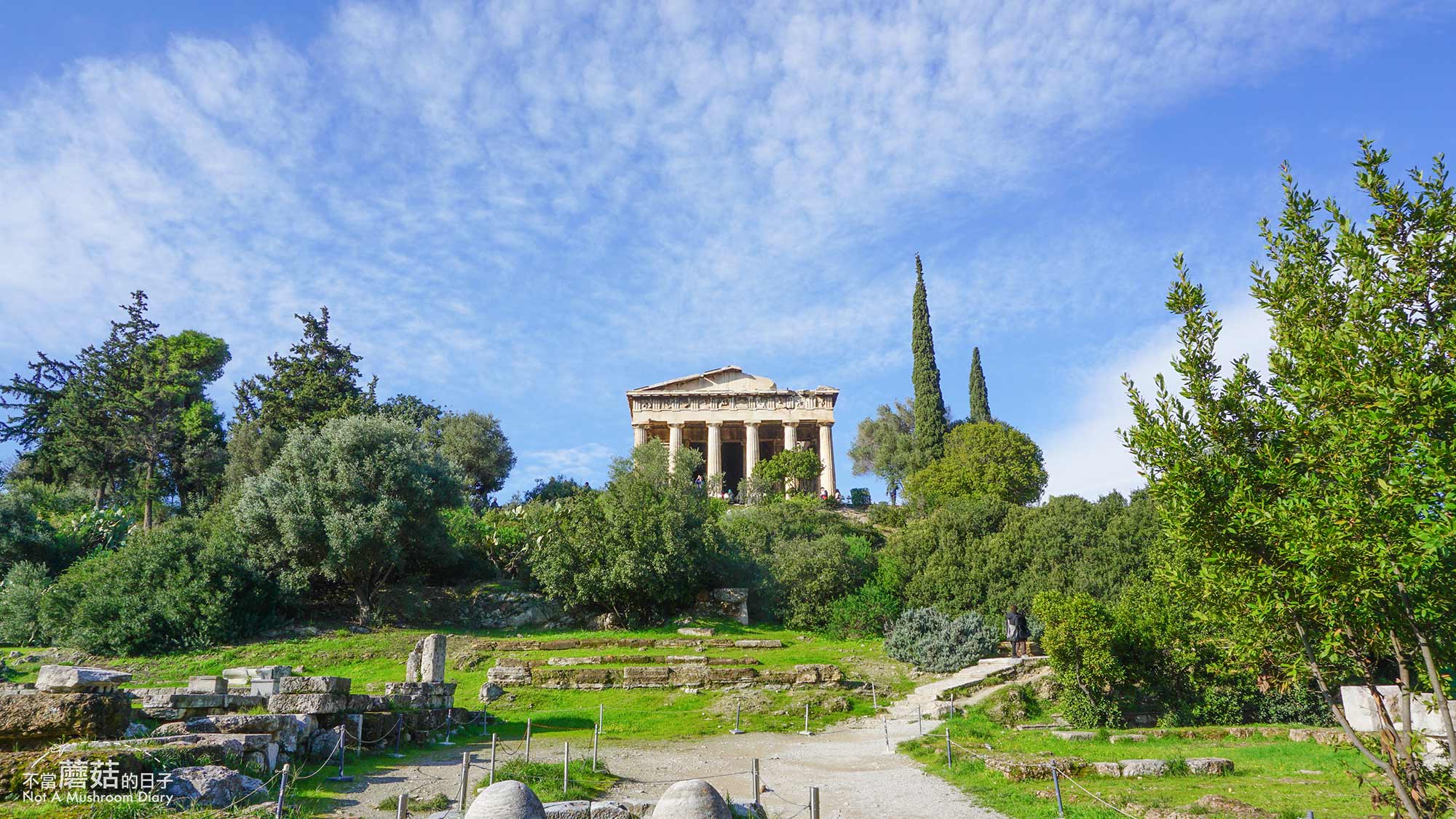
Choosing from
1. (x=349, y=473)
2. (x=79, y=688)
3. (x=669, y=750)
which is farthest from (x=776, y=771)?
(x=349, y=473)

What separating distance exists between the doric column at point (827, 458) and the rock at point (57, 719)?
48.7m

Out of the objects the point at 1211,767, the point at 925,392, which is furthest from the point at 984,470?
the point at 1211,767

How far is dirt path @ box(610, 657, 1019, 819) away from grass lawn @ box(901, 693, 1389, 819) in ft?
1.77

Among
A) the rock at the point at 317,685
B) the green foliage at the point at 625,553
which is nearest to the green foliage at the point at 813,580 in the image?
the green foliage at the point at 625,553

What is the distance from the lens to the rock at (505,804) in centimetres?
543

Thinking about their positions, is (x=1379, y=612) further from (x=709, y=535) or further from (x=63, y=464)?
(x=63, y=464)

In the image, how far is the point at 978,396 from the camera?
185 feet

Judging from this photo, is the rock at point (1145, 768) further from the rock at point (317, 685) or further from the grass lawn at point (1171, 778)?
the rock at point (317, 685)

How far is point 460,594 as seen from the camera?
29.3 metres

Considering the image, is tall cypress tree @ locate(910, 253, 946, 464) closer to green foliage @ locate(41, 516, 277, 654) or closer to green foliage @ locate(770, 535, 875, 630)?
green foliage @ locate(770, 535, 875, 630)

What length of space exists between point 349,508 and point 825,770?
19549 millimetres

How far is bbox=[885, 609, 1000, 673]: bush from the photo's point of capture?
21234 millimetres

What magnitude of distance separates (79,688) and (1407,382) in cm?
1418

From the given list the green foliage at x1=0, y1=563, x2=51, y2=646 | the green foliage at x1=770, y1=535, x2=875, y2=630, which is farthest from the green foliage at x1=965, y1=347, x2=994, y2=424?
the green foliage at x1=0, y1=563, x2=51, y2=646
